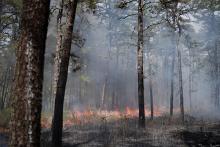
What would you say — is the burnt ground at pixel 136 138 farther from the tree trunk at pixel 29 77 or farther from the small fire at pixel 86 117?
the tree trunk at pixel 29 77

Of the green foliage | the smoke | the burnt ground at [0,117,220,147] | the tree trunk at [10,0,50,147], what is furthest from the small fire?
the tree trunk at [10,0,50,147]

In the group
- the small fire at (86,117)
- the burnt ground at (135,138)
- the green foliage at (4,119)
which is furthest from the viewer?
the small fire at (86,117)

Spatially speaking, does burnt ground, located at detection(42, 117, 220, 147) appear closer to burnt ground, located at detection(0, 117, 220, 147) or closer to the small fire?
burnt ground, located at detection(0, 117, 220, 147)

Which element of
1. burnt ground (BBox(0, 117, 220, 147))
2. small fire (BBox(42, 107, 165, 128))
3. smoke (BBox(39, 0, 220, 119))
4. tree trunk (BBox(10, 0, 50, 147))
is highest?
smoke (BBox(39, 0, 220, 119))

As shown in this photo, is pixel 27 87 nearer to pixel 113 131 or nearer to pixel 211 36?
pixel 113 131

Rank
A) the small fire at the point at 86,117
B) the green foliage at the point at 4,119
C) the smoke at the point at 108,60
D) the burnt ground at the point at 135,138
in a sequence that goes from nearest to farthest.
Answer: the burnt ground at the point at 135,138 → the green foliage at the point at 4,119 → the small fire at the point at 86,117 → the smoke at the point at 108,60

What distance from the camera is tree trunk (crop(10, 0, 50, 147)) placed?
4.92 m

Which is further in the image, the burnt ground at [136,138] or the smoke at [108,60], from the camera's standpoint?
the smoke at [108,60]

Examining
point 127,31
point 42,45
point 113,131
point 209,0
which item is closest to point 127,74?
point 127,31

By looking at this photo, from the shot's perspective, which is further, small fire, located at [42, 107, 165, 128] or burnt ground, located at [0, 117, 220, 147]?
small fire, located at [42, 107, 165, 128]

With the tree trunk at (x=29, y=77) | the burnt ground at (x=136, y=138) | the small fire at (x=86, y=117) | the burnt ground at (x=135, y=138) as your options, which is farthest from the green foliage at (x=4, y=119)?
the tree trunk at (x=29, y=77)

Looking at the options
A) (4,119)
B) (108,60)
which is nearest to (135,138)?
(4,119)

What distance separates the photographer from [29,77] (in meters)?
5.00

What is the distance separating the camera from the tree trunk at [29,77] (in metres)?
4.92
